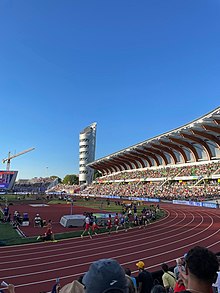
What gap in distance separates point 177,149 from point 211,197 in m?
28.5

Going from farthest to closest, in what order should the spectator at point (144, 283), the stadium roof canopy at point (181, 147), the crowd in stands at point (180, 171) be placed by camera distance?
the crowd in stands at point (180, 171) < the stadium roof canopy at point (181, 147) < the spectator at point (144, 283)

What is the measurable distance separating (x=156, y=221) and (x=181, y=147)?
45216mm

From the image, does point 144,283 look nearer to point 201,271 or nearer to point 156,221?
point 201,271

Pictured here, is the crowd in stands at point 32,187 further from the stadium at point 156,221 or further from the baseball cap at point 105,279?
the baseball cap at point 105,279

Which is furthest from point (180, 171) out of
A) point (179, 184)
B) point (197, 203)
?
point (197, 203)

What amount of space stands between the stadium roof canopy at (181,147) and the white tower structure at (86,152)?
103 feet

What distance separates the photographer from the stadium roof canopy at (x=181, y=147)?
2105 inches

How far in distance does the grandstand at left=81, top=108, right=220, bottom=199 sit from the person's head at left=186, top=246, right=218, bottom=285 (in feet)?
146

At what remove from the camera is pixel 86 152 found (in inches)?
5162

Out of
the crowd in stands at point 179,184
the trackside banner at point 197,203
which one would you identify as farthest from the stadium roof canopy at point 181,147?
the trackside banner at point 197,203

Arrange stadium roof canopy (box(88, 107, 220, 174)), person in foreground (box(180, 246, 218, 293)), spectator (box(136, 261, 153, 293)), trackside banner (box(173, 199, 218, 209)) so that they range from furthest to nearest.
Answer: stadium roof canopy (box(88, 107, 220, 174)) < trackside banner (box(173, 199, 218, 209)) < spectator (box(136, 261, 153, 293)) < person in foreground (box(180, 246, 218, 293))

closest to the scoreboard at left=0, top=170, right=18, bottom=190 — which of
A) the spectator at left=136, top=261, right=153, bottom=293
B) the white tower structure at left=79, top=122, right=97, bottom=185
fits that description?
Answer: the white tower structure at left=79, top=122, right=97, bottom=185

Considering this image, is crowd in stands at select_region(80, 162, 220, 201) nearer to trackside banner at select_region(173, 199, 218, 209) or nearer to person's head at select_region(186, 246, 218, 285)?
trackside banner at select_region(173, 199, 218, 209)

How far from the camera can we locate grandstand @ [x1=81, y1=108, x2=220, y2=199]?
5101 cm
